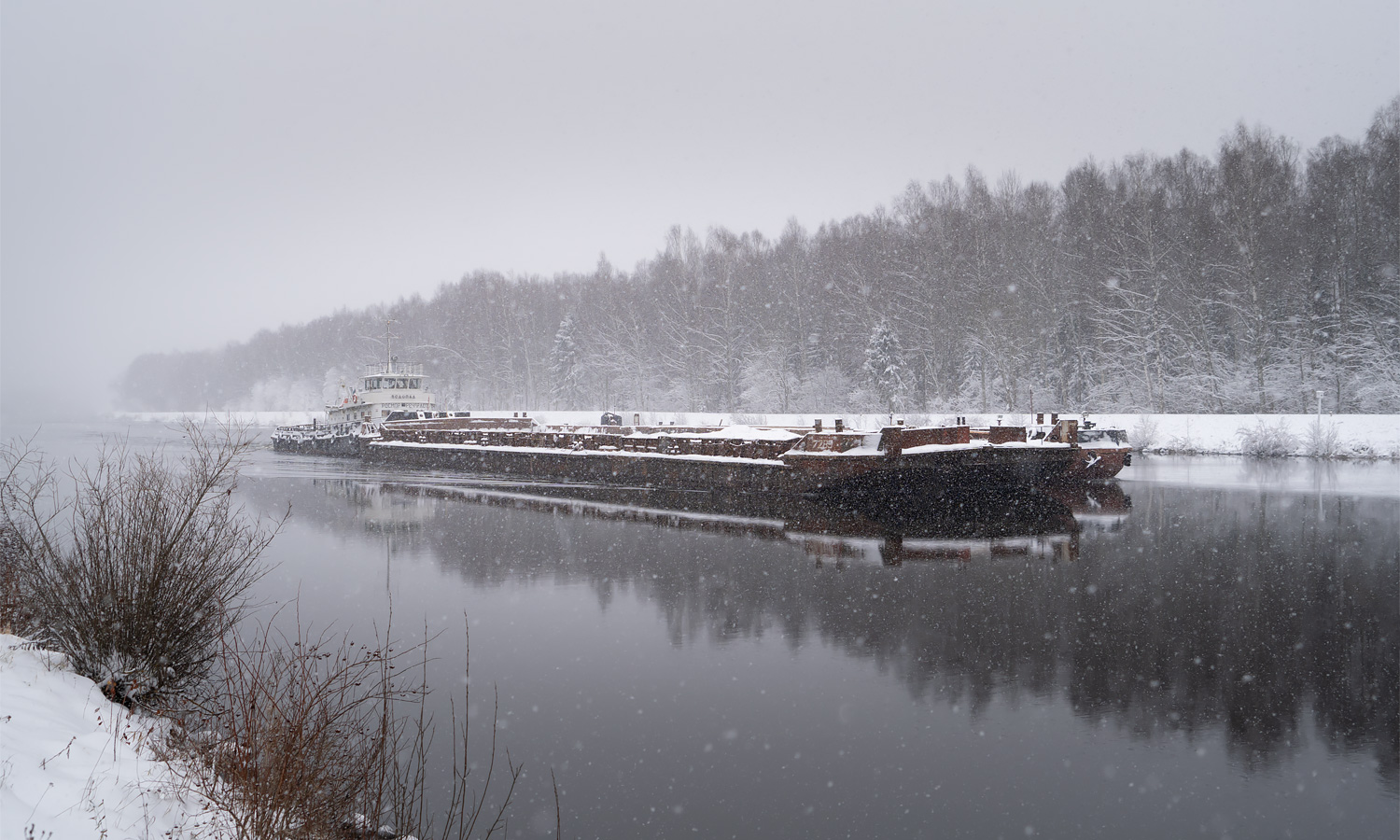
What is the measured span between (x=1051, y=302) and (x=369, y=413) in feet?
120

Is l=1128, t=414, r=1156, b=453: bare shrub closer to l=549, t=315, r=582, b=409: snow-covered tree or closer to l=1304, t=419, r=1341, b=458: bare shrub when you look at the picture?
l=1304, t=419, r=1341, b=458: bare shrub

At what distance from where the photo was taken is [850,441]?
1936 centimetres

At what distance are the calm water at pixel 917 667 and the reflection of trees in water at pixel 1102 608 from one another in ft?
0.14

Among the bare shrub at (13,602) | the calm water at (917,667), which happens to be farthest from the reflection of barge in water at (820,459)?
the bare shrub at (13,602)

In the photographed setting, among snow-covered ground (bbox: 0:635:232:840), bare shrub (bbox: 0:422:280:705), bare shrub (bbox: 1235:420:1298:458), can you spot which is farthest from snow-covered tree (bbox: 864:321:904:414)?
snow-covered ground (bbox: 0:635:232:840)

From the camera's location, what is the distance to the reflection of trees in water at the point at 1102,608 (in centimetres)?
664

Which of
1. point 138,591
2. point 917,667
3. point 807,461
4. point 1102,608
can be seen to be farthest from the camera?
point 807,461

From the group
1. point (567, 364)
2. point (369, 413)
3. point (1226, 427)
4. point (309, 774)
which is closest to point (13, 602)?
point (309, 774)

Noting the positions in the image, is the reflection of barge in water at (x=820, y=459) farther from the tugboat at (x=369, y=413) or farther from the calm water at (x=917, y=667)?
the tugboat at (x=369, y=413)

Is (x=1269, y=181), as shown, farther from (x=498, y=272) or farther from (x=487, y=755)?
(x=498, y=272)

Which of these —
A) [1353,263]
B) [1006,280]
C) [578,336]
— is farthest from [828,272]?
[1353,263]

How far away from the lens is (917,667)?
7.50 m

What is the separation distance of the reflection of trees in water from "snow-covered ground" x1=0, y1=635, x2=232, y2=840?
5.17m

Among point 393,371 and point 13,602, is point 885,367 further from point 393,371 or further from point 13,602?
point 13,602
